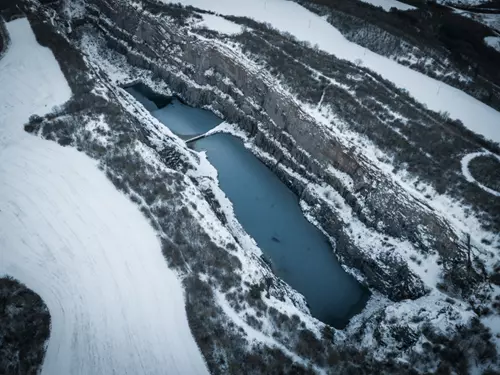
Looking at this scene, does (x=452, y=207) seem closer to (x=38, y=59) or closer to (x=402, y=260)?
(x=402, y=260)

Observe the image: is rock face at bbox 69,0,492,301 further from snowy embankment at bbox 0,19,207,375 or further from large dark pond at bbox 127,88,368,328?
snowy embankment at bbox 0,19,207,375

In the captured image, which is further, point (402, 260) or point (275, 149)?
point (275, 149)

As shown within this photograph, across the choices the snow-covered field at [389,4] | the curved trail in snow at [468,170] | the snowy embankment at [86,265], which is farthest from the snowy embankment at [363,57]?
the snowy embankment at [86,265]

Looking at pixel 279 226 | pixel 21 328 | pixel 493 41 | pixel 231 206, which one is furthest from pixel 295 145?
pixel 493 41

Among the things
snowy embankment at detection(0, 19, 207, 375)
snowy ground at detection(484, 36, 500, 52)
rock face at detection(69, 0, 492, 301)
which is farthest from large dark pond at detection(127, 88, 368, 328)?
snowy ground at detection(484, 36, 500, 52)

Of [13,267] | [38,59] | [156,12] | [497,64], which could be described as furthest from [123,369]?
[497,64]

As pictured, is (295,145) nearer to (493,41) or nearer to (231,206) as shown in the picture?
(231,206)
